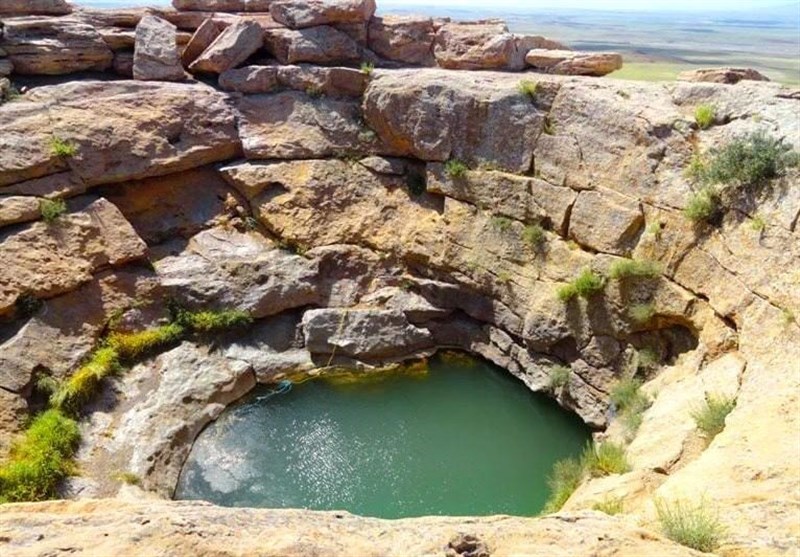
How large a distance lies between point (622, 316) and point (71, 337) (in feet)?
37.3

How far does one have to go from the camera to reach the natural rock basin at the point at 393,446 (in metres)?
12.3

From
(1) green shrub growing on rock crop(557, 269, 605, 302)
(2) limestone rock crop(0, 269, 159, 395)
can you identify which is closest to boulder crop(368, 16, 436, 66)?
(1) green shrub growing on rock crop(557, 269, 605, 302)

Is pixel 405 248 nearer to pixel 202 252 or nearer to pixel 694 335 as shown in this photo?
pixel 202 252

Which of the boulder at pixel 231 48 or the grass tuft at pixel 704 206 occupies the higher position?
the boulder at pixel 231 48

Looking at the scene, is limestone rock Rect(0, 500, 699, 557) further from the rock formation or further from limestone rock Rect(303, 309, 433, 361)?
limestone rock Rect(303, 309, 433, 361)

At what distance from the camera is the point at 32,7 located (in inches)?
684

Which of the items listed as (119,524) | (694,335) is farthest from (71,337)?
(694,335)

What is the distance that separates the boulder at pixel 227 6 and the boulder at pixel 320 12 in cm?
136

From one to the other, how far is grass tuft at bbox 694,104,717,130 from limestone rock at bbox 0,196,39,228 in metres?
13.9

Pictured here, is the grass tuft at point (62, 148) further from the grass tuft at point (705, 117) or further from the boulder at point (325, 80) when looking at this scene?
the grass tuft at point (705, 117)

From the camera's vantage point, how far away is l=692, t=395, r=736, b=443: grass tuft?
8.94 metres

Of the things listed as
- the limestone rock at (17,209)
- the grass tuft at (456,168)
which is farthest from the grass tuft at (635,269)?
the limestone rock at (17,209)

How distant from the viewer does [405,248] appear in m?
16.9

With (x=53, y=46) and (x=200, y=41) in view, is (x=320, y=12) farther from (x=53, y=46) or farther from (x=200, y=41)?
(x=53, y=46)
